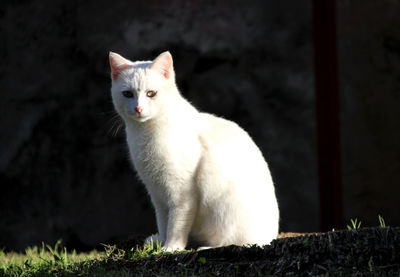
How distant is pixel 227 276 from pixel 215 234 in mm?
727

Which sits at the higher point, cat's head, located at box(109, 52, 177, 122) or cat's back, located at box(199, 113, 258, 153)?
cat's head, located at box(109, 52, 177, 122)

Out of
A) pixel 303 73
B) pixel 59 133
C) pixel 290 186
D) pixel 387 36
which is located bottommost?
pixel 290 186

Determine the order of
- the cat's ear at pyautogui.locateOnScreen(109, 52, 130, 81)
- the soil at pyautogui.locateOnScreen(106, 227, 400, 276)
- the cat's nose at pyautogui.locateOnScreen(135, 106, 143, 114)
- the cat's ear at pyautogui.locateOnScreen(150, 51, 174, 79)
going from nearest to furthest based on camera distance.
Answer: the soil at pyautogui.locateOnScreen(106, 227, 400, 276) → the cat's nose at pyautogui.locateOnScreen(135, 106, 143, 114) → the cat's ear at pyautogui.locateOnScreen(150, 51, 174, 79) → the cat's ear at pyautogui.locateOnScreen(109, 52, 130, 81)

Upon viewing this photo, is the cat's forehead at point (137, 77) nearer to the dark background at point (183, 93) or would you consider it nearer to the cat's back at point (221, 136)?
the cat's back at point (221, 136)

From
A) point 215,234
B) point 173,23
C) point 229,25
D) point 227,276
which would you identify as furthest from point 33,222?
point 227,276

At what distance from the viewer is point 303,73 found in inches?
275

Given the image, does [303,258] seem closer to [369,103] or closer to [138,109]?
[138,109]

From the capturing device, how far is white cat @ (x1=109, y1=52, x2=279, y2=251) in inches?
146

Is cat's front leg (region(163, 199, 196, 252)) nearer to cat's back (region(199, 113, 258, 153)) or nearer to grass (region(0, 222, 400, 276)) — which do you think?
grass (region(0, 222, 400, 276))

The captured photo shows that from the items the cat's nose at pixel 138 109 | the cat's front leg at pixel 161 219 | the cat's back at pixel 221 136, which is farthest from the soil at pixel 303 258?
the cat's nose at pixel 138 109

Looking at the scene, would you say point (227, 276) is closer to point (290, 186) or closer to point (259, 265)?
point (259, 265)

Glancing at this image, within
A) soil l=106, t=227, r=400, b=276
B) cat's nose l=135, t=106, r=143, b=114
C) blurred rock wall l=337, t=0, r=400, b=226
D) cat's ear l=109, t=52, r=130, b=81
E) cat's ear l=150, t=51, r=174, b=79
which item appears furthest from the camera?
blurred rock wall l=337, t=0, r=400, b=226

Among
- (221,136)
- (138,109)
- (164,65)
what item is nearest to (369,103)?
(221,136)

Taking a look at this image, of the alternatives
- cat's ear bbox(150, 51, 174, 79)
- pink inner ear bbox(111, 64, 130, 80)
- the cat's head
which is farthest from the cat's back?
pink inner ear bbox(111, 64, 130, 80)
